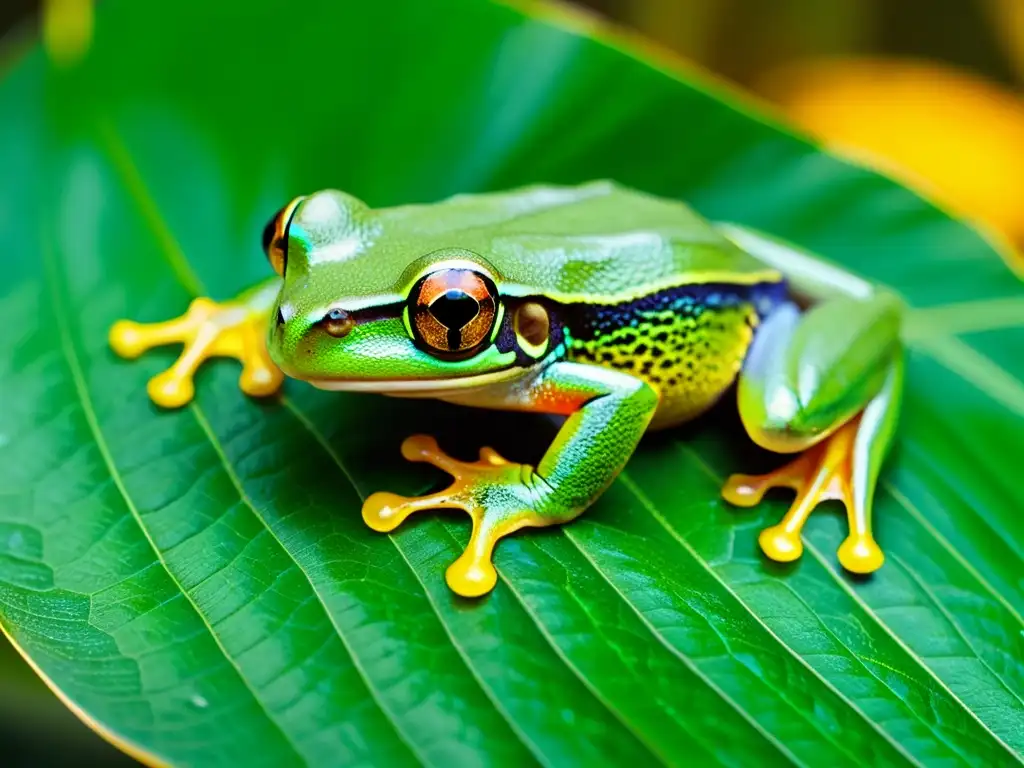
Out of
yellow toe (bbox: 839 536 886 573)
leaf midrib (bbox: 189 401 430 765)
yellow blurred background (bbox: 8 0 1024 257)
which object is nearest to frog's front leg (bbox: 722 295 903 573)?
yellow toe (bbox: 839 536 886 573)

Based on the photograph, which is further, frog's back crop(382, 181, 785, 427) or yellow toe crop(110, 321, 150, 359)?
yellow toe crop(110, 321, 150, 359)

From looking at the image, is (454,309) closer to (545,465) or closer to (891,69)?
(545,465)

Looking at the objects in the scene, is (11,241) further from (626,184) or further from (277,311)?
(626,184)

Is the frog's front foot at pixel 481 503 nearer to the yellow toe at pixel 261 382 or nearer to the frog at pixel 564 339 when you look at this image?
the frog at pixel 564 339

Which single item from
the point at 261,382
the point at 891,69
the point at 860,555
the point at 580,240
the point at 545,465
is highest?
the point at 891,69

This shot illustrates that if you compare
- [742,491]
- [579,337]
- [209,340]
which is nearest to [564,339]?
[579,337]

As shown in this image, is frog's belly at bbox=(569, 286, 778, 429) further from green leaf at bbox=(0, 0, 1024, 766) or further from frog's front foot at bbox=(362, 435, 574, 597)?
frog's front foot at bbox=(362, 435, 574, 597)
